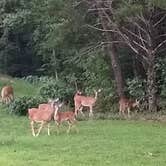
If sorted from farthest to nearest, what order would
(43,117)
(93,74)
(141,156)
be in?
(93,74) < (43,117) < (141,156)

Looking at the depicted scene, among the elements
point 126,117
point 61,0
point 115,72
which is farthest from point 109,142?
point 115,72

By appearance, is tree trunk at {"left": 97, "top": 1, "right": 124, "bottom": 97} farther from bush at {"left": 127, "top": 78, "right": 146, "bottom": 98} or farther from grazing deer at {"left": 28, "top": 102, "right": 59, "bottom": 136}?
grazing deer at {"left": 28, "top": 102, "right": 59, "bottom": 136}

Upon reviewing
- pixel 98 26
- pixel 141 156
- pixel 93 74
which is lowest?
pixel 141 156

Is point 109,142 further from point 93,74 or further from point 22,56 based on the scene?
point 22,56

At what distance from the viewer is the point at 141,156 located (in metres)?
12.7

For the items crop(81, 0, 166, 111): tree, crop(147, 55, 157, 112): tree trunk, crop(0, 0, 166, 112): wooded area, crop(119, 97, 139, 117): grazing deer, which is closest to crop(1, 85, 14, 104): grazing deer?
crop(0, 0, 166, 112): wooded area

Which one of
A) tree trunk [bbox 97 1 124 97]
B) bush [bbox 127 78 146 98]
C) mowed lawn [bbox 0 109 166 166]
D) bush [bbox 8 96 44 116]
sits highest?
tree trunk [bbox 97 1 124 97]

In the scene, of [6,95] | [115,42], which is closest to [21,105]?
[115,42]

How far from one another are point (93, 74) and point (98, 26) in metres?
3.24

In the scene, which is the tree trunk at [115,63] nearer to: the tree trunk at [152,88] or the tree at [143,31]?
the tree at [143,31]

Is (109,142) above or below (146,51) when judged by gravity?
below

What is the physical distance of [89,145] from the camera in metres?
14.2

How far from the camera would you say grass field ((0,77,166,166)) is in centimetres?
1206

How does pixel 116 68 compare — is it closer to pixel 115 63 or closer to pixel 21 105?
pixel 115 63
